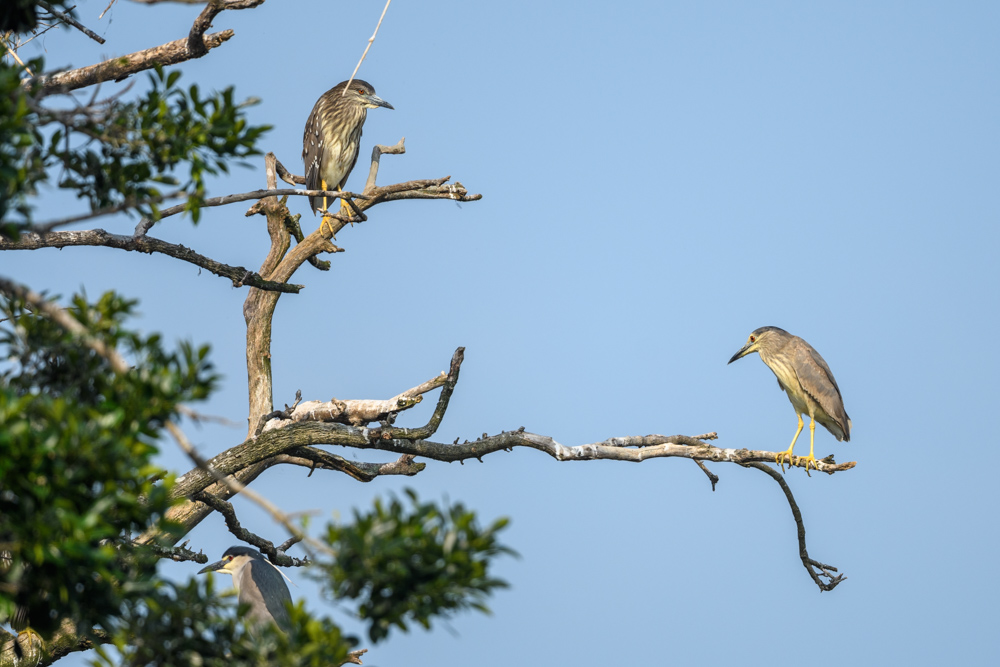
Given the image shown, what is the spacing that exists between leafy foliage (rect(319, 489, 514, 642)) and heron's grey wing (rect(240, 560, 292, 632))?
4584 millimetres

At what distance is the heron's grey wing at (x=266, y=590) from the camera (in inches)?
267

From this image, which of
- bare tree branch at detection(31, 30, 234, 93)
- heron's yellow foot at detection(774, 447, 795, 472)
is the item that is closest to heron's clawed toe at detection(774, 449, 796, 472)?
heron's yellow foot at detection(774, 447, 795, 472)

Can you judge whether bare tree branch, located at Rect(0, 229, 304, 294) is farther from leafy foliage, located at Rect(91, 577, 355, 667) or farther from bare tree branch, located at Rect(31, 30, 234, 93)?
leafy foliage, located at Rect(91, 577, 355, 667)

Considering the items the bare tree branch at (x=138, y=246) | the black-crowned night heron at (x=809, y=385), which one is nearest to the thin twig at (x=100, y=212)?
the bare tree branch at (x=138, y=246)

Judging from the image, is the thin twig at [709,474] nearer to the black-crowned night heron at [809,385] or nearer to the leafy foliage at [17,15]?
the black-crowned night heron at [809,385]

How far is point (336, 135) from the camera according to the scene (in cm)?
834

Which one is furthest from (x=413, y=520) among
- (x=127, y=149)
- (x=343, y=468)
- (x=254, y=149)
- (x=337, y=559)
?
(x=343, y=468)

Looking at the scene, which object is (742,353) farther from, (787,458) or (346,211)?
(346,211)

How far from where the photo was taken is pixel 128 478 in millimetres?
2324

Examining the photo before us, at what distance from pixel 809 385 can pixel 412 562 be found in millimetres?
6530

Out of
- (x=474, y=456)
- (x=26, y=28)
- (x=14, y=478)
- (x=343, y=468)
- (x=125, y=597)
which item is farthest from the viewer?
(x=343, y=468)

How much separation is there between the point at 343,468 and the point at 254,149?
11.3 feet

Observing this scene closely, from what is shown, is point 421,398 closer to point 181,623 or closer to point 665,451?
point 665,451

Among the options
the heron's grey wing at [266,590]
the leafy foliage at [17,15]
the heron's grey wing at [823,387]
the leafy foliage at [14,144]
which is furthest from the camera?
the heron's grey wing at [823,387]
